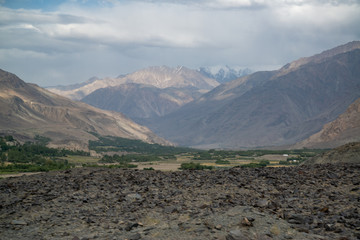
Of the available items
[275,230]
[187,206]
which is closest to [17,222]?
[187,206]

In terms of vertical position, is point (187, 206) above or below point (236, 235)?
above

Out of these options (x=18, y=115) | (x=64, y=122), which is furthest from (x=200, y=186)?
(x=64, y=122)

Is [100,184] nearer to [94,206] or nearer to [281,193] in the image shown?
[94,206]

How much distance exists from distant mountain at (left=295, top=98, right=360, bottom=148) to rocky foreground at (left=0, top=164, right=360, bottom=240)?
12672cm

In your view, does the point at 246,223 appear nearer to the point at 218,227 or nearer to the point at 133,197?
the point at 218,227

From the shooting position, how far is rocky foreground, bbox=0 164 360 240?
13.1 metres

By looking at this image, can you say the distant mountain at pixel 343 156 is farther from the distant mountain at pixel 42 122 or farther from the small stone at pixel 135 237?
the distant mountain at pixel 42 122

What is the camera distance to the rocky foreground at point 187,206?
1308 centimetres

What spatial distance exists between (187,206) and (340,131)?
14454 centimetres

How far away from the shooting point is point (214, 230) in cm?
1288

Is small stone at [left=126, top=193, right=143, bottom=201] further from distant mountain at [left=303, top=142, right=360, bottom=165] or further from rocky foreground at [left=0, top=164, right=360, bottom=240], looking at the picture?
distant mountain at [left=303, top=142, right=360, bottom=165]

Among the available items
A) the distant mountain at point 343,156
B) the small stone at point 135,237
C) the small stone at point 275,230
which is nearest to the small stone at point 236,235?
the small stone at point 275,230

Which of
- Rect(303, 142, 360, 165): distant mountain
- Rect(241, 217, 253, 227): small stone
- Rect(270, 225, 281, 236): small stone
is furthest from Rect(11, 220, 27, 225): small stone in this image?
Rect(303, 142, 360, 165): distant mountain

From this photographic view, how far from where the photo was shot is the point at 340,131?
149 meters
